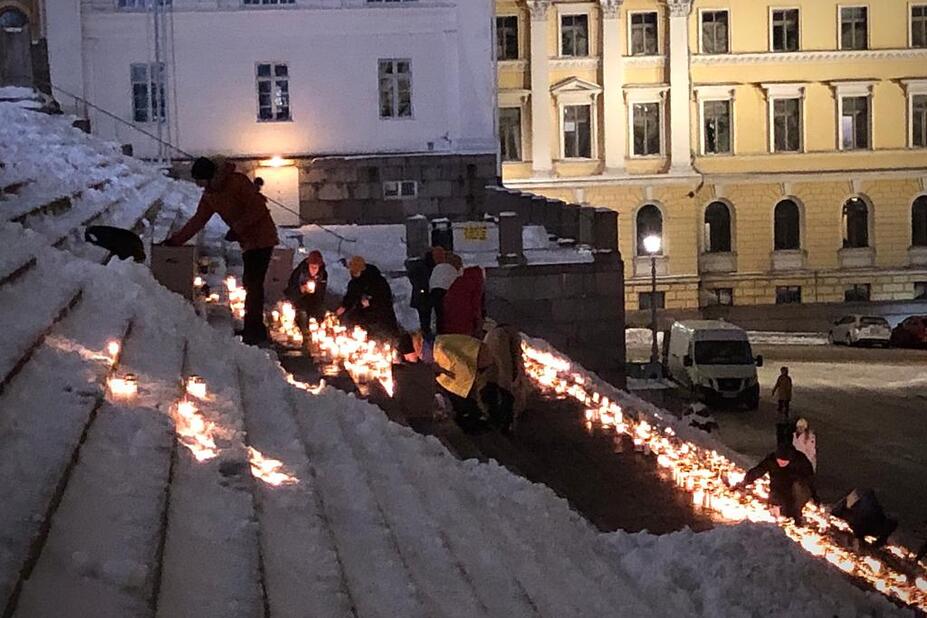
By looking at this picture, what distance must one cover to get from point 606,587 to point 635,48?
4437cm

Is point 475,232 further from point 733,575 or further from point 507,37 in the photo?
point 507,37

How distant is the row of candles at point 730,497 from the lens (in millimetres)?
11039

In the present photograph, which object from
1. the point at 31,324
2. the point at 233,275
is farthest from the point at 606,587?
the point at 233,275

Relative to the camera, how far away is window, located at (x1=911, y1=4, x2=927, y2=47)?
51.2 metres

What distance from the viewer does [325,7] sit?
106 feet

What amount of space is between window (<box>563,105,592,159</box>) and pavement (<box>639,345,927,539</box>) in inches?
401

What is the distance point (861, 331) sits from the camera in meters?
44.5

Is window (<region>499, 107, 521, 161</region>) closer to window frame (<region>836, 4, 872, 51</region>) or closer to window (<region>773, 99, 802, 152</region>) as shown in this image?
window (<region>773, 99, 802, 152</region>)

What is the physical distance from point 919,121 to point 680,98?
8.66 meters

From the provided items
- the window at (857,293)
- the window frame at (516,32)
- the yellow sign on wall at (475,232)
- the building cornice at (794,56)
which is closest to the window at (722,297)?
the window at (857,293)

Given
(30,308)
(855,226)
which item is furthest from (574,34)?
(30,308)

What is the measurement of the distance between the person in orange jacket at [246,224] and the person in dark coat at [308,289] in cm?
225

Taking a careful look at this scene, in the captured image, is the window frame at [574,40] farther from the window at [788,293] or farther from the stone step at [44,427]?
the stone step at [44,427]

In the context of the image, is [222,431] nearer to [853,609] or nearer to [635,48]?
[853,609]
